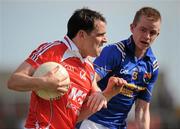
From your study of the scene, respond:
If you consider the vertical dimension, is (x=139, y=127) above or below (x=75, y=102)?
below

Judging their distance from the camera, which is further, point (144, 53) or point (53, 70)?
point (144, 53)

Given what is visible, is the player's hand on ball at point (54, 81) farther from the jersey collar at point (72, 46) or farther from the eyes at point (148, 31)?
the eyes at point (148, 31)

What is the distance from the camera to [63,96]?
8297 millimetres

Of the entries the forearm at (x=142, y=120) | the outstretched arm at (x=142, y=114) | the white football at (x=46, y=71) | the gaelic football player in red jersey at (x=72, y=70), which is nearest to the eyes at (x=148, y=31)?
the outstretched arm at (x=142, y=114)

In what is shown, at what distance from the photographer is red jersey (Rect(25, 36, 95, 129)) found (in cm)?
826

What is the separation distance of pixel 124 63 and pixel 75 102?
165cm

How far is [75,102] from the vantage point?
843 cm

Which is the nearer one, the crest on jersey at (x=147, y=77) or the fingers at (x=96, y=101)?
the fingers at (x=96, y=101)

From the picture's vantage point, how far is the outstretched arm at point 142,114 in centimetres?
1050

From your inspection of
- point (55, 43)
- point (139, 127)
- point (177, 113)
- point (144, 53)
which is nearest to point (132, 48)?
point (144, 53)

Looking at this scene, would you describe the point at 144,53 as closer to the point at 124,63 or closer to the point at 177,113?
the point at 124,63

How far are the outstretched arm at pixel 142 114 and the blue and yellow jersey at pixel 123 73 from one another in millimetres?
174

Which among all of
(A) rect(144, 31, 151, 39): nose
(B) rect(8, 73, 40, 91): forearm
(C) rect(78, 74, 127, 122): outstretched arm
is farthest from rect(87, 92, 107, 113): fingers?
(A) rect(144, 31, 151, 39): nose

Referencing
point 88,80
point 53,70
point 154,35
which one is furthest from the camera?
point 154,35
